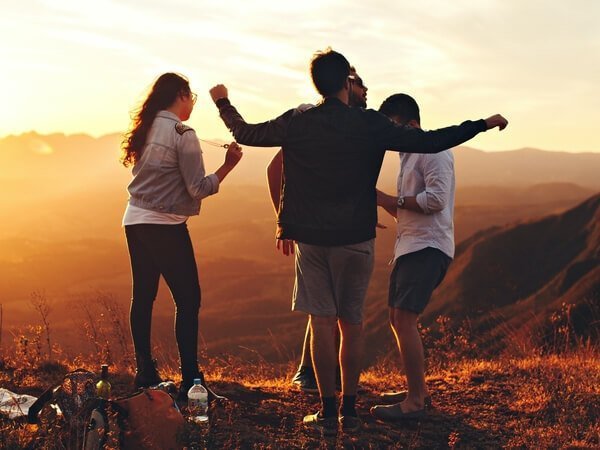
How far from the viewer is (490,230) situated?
4934 cm

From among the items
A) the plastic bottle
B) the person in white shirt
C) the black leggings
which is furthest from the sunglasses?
the plastic bottle

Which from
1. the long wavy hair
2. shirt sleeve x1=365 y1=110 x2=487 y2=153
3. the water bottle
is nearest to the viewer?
shirt sleeve x1=365 y1=110 x2=487 y2=153

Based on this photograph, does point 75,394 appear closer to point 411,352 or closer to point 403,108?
point 411,352

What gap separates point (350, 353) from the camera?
4004 millimetres

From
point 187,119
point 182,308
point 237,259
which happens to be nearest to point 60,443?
point 182,308

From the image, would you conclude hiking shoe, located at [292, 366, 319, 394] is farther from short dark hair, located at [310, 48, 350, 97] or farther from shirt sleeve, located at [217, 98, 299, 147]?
short dark hair, located at [310, 48, 350, 97]

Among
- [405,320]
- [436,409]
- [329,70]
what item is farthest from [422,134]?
[436,409]

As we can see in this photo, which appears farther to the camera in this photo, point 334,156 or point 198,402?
point 198,402

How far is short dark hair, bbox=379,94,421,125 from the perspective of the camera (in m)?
4.19

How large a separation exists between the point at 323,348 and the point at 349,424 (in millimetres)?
486

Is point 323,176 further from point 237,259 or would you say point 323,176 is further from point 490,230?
point 237,259

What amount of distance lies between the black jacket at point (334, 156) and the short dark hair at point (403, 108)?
468 millimetres

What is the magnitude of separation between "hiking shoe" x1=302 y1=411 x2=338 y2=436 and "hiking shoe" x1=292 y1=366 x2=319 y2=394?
0.85 meters

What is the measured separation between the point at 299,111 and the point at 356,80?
0.88 meters
